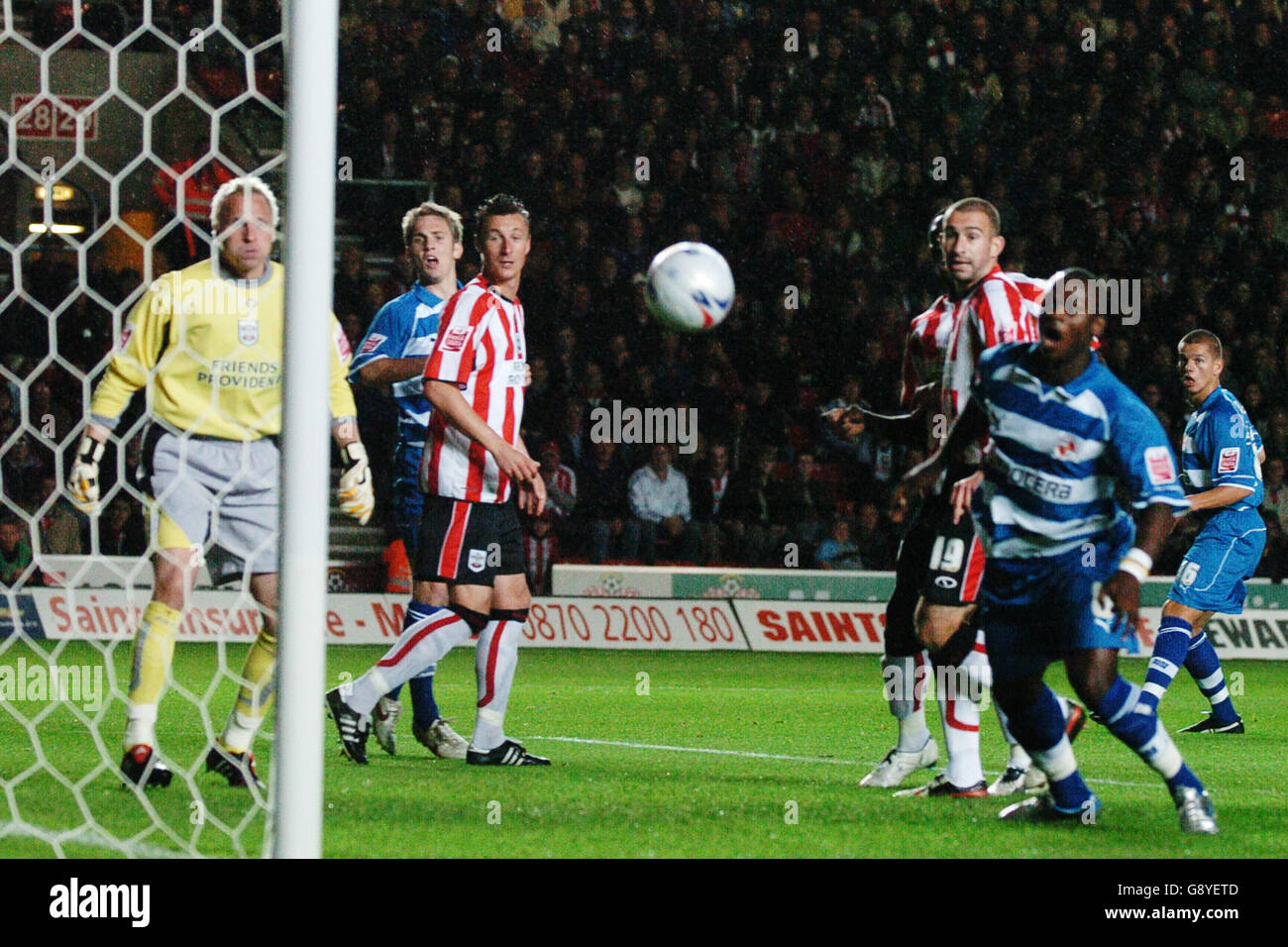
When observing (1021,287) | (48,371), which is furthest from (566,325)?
(1021,287)

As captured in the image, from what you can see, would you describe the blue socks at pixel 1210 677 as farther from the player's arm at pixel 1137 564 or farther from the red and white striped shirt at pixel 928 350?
the player's arm at pixel 1137 564

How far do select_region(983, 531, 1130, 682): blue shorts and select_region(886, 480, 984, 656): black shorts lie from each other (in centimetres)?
56

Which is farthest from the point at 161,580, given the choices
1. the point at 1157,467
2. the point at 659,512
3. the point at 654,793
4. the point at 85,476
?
the point at 659,512

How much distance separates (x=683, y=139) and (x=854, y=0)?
217 cm

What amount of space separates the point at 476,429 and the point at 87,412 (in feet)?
4.55

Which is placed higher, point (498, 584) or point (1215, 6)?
point (1215, 6)

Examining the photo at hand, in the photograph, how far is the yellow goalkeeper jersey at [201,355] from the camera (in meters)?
4.90

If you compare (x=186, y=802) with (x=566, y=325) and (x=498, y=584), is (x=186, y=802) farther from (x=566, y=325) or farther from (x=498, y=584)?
(x=566, y=325)

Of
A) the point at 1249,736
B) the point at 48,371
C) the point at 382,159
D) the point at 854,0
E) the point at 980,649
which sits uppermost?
the point at 854,0

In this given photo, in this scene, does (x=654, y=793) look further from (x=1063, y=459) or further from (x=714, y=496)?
(x=714, y=496)

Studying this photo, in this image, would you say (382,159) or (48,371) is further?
(382,159)

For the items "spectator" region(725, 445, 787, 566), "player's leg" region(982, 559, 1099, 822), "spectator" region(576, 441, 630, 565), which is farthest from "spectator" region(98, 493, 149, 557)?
"player's leg" region(982, 559, 1099, 822)

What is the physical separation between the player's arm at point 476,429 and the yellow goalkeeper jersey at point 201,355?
2.32ft

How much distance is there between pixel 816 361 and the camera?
12.5m
